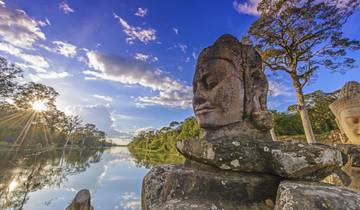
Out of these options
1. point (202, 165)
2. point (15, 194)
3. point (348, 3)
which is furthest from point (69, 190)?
point (348, 3)

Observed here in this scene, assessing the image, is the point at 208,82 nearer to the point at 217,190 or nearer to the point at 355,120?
the point at 217,190

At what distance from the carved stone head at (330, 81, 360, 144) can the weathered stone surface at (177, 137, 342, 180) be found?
249 cm

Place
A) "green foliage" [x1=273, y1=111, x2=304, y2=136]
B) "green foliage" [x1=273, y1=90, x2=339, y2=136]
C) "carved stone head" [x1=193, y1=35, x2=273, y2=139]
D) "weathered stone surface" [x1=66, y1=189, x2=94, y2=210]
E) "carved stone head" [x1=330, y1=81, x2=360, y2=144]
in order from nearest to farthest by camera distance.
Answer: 1. "carved stone head" [x1=193, y1=35, x2=273, y2=139]
2. "carved stone head" [x1=330, y1=81, x2=360, y2=144]
3. "weathered stone surface" [x1=66, y1=189, x2=94, y2=210]
4. "green foliage" [x1=273, y1=90, x2=339, y2=136]
5. "green foliage" [x1=273, y1=111, x2=304, y2=136]

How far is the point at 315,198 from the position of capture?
1.23 meters

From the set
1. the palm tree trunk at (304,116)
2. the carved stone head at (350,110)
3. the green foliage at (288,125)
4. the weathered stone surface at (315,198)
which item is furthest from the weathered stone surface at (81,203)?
the green foliage at (288,125)

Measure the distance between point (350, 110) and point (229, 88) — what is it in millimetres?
2788

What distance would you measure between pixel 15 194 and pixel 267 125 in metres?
12.9

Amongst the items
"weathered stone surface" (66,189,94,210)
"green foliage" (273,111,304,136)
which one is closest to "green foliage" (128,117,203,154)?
"green foliage" (273,111,304,136)

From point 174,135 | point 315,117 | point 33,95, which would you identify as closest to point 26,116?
point 33,95

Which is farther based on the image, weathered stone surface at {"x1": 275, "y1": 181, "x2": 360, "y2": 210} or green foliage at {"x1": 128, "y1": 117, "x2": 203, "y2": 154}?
green foliage at {"x1": 128, "y1": 117, "x2": 203, "y2": 154}

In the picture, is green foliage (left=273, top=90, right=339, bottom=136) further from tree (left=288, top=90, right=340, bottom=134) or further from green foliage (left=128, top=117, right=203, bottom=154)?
green foliage (left=128, top=117, right=203, bottom=154)

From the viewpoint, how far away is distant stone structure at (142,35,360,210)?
152 cm

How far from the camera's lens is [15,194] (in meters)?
10.2

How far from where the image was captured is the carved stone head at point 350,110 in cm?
352
